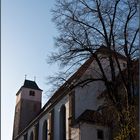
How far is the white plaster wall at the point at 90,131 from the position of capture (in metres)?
27.4

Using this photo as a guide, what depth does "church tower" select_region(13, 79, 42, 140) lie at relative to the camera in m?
52.2

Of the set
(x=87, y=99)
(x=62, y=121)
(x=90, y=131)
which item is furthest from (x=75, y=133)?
(x=62, y=121)

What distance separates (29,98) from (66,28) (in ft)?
122

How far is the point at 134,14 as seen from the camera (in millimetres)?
16453

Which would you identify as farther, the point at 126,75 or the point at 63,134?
the point at 63,134

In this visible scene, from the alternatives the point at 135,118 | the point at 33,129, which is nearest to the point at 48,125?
the point at 33,129

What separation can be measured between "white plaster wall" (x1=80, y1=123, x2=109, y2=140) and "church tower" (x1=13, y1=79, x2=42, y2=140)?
25466 mm

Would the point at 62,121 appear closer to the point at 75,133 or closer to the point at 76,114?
the point at 76,114

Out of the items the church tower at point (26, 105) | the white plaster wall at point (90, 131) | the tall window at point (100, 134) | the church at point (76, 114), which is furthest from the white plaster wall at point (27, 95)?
the tall window at point (100, 134)

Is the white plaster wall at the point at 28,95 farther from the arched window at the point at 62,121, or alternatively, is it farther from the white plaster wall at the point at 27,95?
the arched window at the point at 62,121

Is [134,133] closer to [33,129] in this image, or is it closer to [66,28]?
[66,28]

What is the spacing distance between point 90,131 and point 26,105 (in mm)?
26360

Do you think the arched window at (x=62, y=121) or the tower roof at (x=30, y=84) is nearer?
the arched window at (x=62, y=121)

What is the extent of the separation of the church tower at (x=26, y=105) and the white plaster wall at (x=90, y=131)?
83.6 feet
